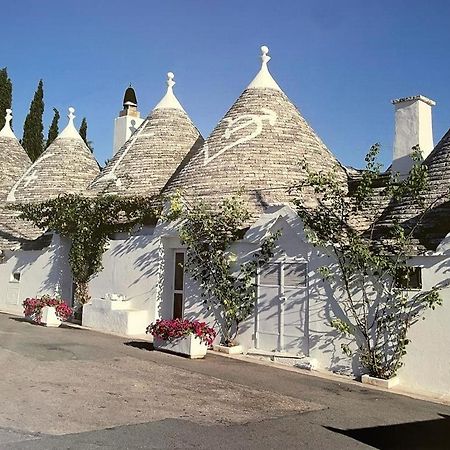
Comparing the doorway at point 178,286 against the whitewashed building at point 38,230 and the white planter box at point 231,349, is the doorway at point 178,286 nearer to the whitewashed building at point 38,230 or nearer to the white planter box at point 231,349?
the white planter box at point 231,349

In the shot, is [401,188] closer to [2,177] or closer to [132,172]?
[132,172]

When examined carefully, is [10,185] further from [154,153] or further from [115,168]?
[154,153]

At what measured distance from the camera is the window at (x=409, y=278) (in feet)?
32.1

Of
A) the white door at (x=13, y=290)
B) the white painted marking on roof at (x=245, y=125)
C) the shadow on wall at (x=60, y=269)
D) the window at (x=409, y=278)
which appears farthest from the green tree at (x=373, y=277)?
the white door at (x=13, y=290)

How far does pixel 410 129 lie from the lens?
45.0ft

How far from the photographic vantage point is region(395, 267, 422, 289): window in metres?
9.79

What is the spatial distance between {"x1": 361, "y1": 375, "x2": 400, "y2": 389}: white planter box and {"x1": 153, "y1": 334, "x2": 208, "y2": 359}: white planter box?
3.58m

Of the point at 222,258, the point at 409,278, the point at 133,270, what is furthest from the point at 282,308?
the point at 133,270

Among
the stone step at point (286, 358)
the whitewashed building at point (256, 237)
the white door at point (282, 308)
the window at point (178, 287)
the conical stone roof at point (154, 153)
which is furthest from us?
the conical stone roof at point (154, 153)

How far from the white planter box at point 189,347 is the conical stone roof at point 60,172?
1133 centimetres

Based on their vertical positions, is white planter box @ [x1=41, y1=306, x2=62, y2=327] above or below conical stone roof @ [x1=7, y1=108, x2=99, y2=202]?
below

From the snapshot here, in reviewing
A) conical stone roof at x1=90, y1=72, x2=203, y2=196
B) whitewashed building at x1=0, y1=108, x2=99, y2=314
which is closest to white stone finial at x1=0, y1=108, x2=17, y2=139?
whitewashed building at x1=0, y1=108, x2=99, y2=314

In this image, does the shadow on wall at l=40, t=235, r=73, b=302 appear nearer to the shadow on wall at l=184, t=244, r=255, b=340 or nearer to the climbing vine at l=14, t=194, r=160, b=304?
the climbing vine at l=14, t=194, r=160, b=304

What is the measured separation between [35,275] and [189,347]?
988 cm
